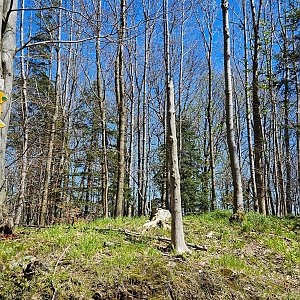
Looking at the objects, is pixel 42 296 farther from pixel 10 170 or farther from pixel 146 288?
pixel 10 170

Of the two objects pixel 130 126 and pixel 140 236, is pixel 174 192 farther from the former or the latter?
pixel 130 126

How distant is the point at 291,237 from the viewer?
6551mm

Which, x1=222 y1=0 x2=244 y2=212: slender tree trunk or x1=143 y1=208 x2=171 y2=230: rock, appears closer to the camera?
x1=143 y1=208 x2=171 y2=230: rock

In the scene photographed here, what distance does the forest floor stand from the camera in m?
3.72

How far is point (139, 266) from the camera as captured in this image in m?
4.19

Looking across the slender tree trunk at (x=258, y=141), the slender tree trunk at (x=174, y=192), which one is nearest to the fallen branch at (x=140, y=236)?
the slender tree trunk at (x=174, y=192)

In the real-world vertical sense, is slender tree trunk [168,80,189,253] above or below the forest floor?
above

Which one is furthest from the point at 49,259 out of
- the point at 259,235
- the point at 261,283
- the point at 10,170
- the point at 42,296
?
the point at 10,170

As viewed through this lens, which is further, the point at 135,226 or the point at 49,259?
the point at 135,226

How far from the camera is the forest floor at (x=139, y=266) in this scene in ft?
12.2

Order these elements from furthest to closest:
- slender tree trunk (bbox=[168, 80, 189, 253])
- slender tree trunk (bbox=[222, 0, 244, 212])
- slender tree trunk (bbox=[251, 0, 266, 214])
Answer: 1. slender tree trunk (bbox=[251, 0, 266, 214])
2. slender tree trunk (bbox=[222, 0, 244, 212])
3. slender tree trunk (bbox=[168, 80, 189, 253])

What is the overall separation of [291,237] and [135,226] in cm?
340

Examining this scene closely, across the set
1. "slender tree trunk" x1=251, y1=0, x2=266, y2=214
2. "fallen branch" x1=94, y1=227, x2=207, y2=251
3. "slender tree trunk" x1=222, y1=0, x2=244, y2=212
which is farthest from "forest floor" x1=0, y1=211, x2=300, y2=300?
"slender tree trunk" x1=251, y1=0, x2=266, y2=214

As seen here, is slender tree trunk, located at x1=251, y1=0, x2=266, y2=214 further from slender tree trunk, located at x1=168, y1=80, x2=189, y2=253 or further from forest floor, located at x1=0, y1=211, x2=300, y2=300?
slender tree trunk, located at x1=168, y1=80, x2=189, y2=253
